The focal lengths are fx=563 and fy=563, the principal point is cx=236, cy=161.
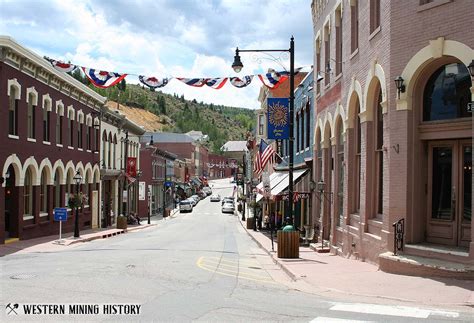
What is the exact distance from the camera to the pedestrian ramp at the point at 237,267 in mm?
14461

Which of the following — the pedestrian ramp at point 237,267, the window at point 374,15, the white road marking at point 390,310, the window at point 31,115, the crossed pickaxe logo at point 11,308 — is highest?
the window at point 374,15

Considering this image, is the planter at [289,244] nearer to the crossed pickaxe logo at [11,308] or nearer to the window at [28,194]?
the crossed pickaxe logo at [11,308]

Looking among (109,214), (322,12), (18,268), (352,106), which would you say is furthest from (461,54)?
(109,214)

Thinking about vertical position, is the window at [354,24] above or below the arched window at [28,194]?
above

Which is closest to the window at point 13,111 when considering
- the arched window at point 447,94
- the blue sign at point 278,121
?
the blue sign at point 278,121

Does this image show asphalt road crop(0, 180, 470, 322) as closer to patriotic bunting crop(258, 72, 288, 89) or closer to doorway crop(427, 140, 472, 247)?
doorway crop(427, 140, 472, 247)

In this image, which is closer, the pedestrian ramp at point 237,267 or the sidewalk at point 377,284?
the sidewalk at point 377,284

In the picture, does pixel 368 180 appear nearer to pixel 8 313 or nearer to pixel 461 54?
pixel 461 54

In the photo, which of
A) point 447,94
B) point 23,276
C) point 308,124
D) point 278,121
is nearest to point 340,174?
point 278,121

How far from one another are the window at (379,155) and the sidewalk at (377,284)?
1.87 m

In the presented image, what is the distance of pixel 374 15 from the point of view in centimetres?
1650

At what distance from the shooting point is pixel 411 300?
10.4 meters

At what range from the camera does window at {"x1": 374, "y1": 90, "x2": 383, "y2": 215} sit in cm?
1627

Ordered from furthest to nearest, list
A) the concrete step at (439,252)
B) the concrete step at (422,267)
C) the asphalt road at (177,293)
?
the concrete step at (439,252), the concrete step at (422,267), the asphalt road at (177,293)
